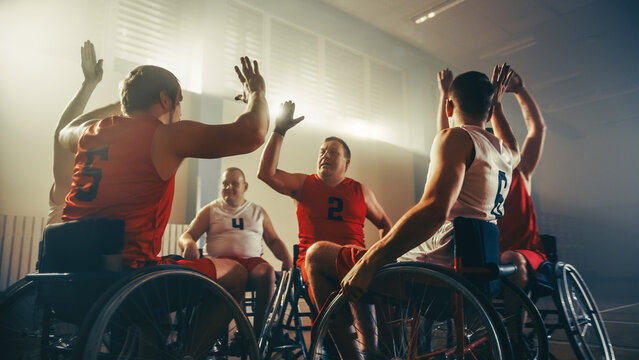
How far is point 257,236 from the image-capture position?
2.86 m

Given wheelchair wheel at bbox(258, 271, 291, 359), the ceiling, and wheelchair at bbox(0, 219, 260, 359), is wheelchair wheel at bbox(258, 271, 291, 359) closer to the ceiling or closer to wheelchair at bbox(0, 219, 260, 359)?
wheelchair at bbox(0, 219, 260, 359)

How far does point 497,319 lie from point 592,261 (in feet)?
35.5

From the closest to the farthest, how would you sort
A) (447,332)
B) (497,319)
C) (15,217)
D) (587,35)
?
(497,319) → (447,332) → (15,217) → (587,35)

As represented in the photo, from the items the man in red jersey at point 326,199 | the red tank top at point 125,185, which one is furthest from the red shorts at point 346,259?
the man in red jersey at point 326,199

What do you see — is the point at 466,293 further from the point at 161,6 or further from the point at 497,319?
the point at 161,6

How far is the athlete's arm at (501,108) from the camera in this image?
1.75 meters

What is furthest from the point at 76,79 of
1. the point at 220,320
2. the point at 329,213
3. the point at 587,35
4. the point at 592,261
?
the point at 592,261

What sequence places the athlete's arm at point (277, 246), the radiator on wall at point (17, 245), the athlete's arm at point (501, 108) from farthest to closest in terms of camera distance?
the radiator on wall at point (17, 245) → the athlete's arm at point (277, 246) → the athlete's arm at point (501, 108)

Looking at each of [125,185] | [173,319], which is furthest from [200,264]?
[125,185]

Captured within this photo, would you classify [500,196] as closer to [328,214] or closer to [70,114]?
[328,214]

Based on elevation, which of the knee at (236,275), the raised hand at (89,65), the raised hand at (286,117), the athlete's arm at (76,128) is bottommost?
the knee at (236,275)

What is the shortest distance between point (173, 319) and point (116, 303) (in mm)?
264

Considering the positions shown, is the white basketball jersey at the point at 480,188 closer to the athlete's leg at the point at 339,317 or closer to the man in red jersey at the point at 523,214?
the athlete's leg at the point at 339,317

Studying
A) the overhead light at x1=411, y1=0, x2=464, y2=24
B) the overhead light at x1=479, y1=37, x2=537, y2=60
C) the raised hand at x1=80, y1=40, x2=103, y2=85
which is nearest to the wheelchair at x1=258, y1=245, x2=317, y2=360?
the raised hand at x1=80, y1=40, x2=103, y2=85
